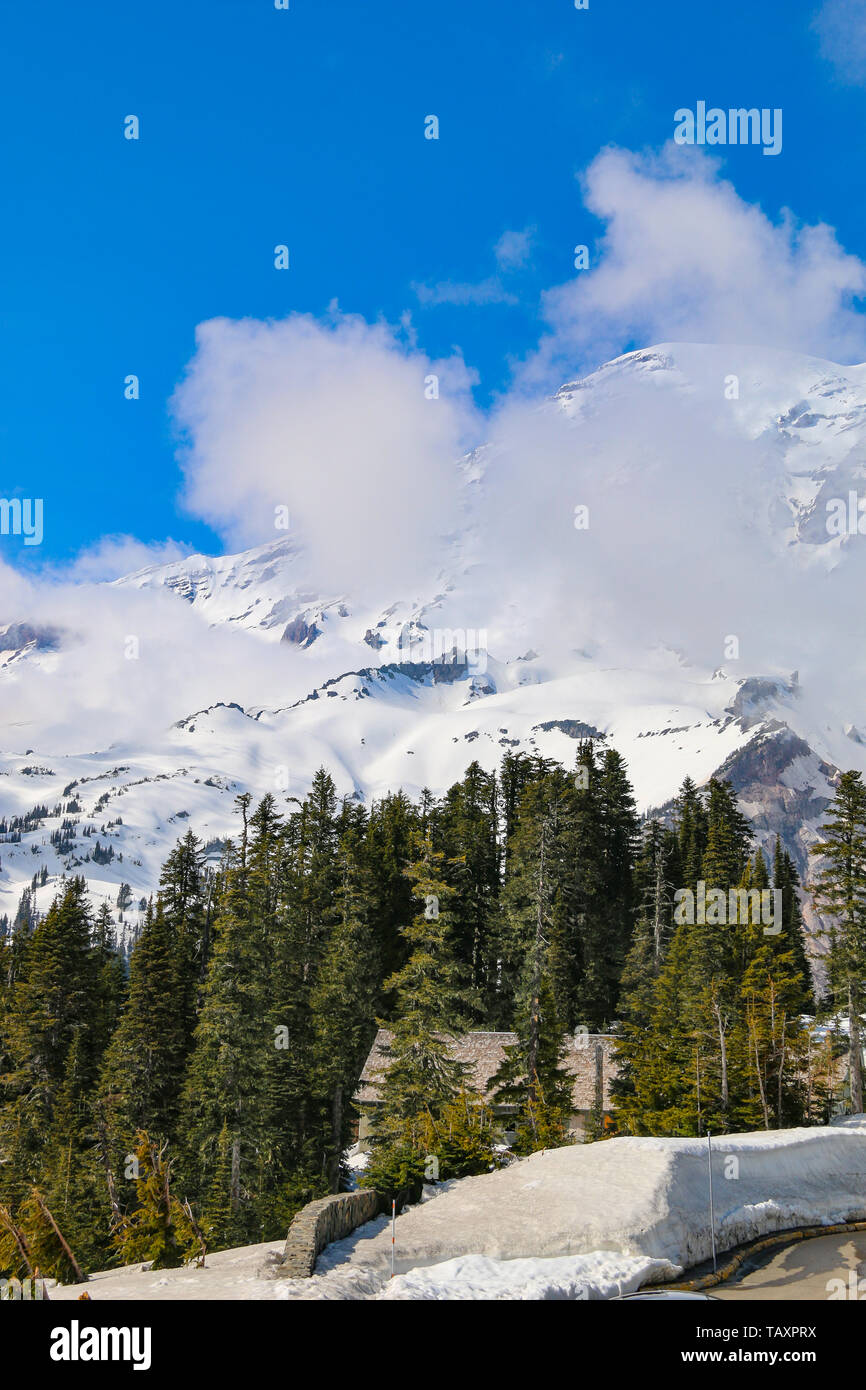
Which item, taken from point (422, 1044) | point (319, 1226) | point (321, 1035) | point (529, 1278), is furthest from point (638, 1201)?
point (321, 1035)

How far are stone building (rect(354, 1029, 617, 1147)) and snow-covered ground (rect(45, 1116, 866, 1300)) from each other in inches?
781

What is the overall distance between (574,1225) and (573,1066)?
3220 centimetres

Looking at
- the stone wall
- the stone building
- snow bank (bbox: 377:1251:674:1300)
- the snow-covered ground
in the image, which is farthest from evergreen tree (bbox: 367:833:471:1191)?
snow bank (bbox: 377:1251:674:1300)

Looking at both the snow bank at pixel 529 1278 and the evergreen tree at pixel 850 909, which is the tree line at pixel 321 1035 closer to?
the evergreen tree at pixel 850 909

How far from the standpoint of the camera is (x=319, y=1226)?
20.8 metres

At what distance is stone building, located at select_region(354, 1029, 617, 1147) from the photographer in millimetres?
52219

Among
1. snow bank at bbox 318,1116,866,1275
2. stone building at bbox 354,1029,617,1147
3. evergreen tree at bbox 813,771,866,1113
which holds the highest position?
evergreen tree at bbox 813,771,866,1113

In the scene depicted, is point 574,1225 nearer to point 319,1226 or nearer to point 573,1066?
point 319,1226

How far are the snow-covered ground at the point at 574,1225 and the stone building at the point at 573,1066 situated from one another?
1983 centimetres

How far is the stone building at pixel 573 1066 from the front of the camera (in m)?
52.2

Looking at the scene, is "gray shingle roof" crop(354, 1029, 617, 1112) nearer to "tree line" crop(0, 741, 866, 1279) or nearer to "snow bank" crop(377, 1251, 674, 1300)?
"tree line" crop(0, 741, 866, 1279)
